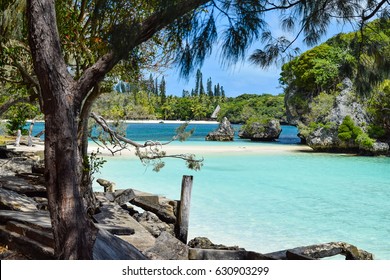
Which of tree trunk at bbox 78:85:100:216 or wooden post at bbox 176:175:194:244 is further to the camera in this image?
wooden post at bbox 176:175:194:244

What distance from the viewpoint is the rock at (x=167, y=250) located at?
4.82 m

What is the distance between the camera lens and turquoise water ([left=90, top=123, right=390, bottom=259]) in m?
9.17

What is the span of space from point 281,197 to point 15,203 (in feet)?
30.2

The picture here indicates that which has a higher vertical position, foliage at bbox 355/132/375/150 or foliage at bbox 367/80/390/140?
foliage at bbox 367/80/390/140

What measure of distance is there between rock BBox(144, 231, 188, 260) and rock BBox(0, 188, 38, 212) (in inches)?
58.3

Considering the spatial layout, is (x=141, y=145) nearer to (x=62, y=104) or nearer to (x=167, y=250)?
(x=167, y=250)

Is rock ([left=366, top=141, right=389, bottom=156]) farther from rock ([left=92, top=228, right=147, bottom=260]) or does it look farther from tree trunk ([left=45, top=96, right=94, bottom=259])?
tree trunk ([left=45, top=96, right=94, bottom=259])

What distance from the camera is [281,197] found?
44.1 feet

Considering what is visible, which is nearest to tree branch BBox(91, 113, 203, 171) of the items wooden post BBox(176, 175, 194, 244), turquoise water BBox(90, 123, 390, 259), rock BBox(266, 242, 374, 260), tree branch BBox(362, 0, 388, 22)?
wooden post BBox(176, 175, 194, 244)

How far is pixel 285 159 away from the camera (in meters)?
22.1

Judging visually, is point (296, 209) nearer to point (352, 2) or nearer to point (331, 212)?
point (331, 212)

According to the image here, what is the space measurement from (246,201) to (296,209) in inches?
54.4

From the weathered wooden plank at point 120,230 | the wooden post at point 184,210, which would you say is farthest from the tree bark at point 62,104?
the wooden post at point 184,210
